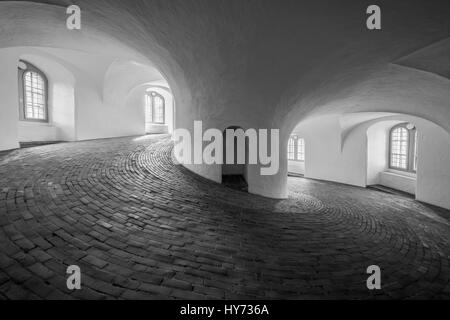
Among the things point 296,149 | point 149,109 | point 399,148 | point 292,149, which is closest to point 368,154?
point 399,148

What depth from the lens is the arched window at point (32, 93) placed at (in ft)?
30.6

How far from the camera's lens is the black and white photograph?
243 centimetres

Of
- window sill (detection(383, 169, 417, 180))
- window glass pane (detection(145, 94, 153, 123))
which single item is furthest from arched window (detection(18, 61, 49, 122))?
window sill (detection(383, 169, 417, 180))

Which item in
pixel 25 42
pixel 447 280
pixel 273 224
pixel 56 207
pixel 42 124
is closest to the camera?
pixel 447 280

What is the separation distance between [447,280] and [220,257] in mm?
3457

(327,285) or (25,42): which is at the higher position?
(25,42)

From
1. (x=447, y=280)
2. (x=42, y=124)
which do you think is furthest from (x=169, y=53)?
(x=42, y=124)

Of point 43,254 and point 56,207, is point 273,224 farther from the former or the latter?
point 56,207

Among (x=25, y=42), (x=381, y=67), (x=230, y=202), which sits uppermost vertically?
(x=25, y=42)

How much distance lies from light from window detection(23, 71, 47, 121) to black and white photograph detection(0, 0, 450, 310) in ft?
0.85

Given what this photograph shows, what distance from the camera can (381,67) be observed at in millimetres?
5227

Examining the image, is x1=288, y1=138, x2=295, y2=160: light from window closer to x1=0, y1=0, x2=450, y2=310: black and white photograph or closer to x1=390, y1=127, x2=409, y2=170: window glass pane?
x1=390, y1=127, x2=409, y2=170: window glass pane

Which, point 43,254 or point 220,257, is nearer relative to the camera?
point 43,254

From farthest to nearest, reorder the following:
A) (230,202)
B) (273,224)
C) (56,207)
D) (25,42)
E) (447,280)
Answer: (25,42) → (230,202) → (273,224) → (56,207) → (447,280)
